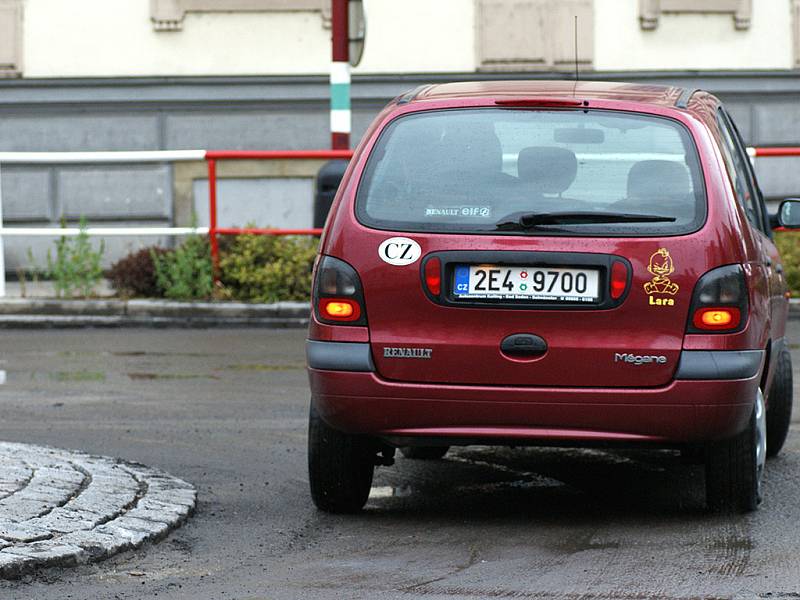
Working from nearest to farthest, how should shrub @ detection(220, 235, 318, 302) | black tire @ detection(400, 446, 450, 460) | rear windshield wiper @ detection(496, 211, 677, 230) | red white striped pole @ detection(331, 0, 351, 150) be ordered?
rear windshield wiper @ detection(496, 211, 677, 230) < black tire @ detection(400, 446, 450, 460) < shrub @ detection(220, 235, 318, 302) < red white striped pole @ detection(331, 0, 351, 150)

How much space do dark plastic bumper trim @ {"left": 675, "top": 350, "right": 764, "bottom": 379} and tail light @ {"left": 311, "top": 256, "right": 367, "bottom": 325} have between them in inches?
44.4

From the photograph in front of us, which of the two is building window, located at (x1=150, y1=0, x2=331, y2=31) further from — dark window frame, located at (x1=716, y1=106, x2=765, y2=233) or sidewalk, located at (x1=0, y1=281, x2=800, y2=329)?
dark window frame, located at (x1=716, y1=106, x2=765, y2=233)

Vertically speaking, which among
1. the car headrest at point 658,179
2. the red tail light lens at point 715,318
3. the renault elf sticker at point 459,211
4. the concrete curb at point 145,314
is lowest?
the concrete curb at point 145,314

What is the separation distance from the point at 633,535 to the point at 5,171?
48.1ft

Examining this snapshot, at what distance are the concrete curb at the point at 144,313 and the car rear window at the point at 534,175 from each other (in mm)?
7809

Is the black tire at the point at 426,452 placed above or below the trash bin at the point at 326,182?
below

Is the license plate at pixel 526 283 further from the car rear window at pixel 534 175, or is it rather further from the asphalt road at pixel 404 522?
the asphalt road at pixel 404 522

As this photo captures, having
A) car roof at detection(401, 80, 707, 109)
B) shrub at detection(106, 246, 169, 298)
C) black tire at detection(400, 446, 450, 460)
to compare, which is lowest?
black tire at detection(400, 446, 450, 460)

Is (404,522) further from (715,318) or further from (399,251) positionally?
(715,318)

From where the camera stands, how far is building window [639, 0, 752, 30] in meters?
19.9

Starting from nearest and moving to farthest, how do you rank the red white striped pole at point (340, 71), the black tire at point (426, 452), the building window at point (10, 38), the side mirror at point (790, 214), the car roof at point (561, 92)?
the car roof at point (561, 92)
the side mirror at point (790, 214)
the black tire at point (426, 452)
the red white striped pole at point (340, 71)
the building window at point (10, 38)

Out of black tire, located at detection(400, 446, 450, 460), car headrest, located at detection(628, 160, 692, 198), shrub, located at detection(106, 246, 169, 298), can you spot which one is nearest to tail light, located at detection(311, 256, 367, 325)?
car headrest, located at detection(628, 160, 692, 198)

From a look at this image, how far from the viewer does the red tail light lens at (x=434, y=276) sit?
586 cm

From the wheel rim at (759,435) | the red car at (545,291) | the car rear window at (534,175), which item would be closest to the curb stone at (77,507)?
the red car at (545,291)
